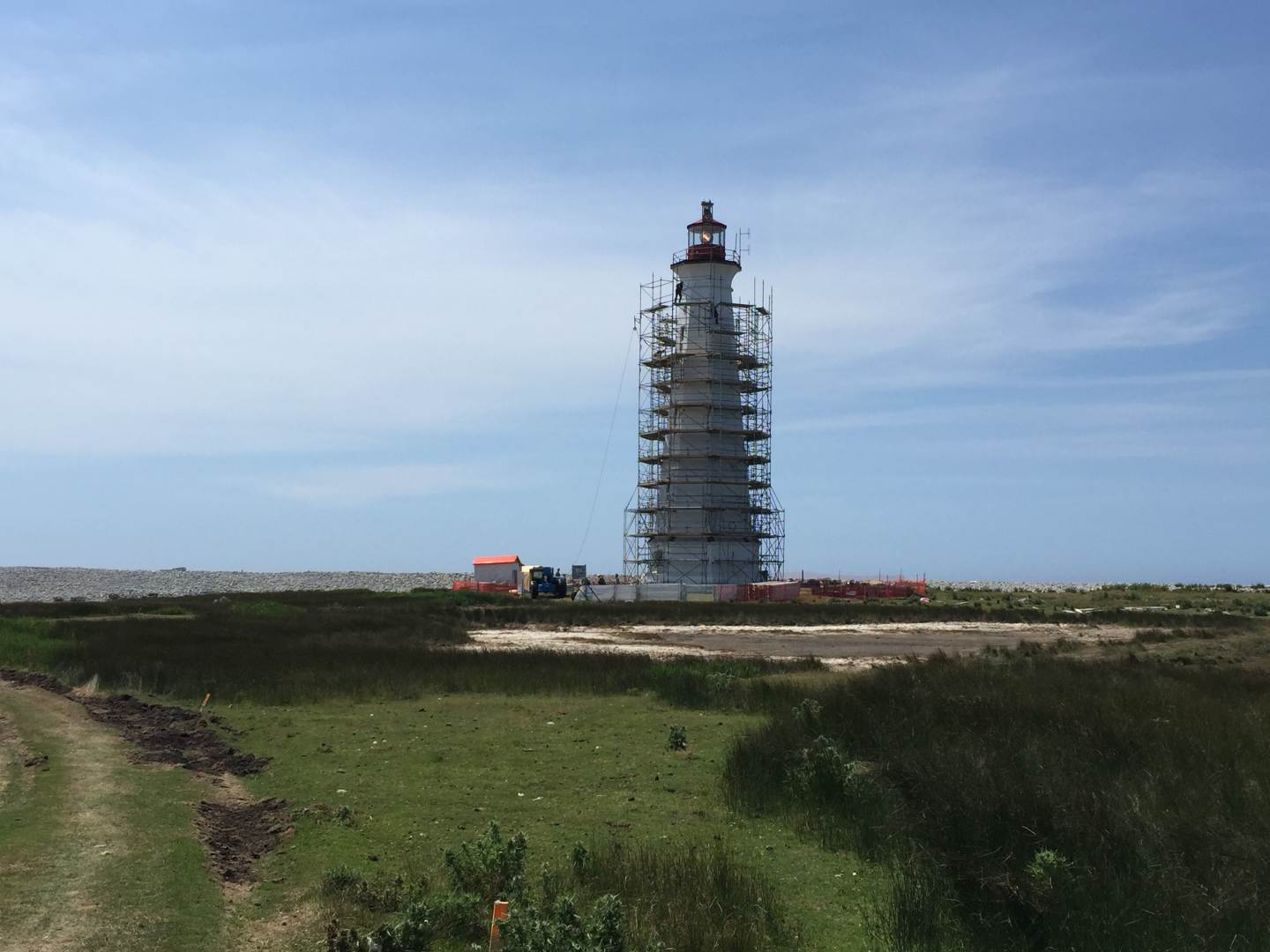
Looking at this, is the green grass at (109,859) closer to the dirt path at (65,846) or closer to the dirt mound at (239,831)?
the dirt path at (65,846)

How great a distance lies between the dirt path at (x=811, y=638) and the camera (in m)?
34.4

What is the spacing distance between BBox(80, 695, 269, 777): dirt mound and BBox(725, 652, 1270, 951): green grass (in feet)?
22.8

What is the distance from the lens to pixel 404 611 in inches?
2126

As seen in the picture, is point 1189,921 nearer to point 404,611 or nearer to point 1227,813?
point 1227,813

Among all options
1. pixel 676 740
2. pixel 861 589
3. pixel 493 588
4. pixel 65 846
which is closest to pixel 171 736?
pixel 65 846

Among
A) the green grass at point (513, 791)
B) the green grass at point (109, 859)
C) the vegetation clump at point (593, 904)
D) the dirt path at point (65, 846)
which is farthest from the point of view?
the green grass at point (513, 791)

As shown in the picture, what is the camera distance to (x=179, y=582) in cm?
12406

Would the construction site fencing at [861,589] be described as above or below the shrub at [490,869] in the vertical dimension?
above

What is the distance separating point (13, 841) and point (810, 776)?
8.12 meters

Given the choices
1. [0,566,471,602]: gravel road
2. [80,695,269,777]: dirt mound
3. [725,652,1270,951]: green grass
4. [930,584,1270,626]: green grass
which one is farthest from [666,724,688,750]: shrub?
[0,566,471,602]: gravel road

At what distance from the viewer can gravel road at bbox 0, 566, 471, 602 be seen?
103250 mm

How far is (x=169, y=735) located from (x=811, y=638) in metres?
28.6

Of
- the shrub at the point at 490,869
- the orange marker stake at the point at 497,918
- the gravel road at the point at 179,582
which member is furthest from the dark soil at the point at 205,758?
the gravel road at the point at 179,582

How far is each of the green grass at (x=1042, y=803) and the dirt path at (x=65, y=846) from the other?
6302 mm
